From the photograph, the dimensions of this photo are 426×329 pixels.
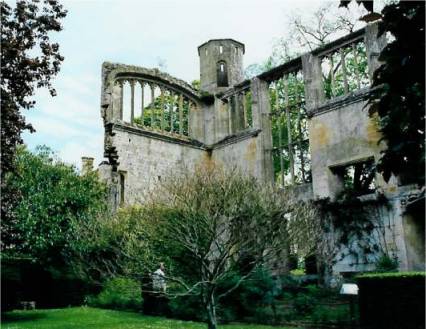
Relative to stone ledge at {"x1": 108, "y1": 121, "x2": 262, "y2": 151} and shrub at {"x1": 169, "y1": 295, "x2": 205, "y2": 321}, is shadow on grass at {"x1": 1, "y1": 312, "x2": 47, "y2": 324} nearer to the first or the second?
shrub at {"x1": 169, "y1": 295, "x2": 205, "y2": 321}

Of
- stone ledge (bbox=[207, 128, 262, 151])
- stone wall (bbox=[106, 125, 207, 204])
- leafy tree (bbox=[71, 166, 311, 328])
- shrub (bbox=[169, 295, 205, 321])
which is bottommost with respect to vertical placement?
shrub (bbox=[169, 295, 205, 321])

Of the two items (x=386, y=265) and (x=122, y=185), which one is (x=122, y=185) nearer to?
(x=122, y=185)

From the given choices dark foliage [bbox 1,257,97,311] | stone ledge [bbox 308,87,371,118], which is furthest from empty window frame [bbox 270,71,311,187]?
dark foliage [bbox 1,257,97,311]

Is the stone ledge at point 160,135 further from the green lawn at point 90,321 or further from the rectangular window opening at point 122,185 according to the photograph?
the green lawn at point 90,321

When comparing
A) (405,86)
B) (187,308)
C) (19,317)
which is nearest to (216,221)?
(187,308)

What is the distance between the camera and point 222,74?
2656 cm

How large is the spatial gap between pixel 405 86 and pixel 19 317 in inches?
578

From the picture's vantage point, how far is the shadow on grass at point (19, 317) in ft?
44.9

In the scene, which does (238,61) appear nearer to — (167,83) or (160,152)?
(167,83)

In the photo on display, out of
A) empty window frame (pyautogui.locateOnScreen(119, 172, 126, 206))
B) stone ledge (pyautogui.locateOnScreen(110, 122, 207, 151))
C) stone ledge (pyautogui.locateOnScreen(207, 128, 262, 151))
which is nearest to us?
empty window frame (pyautogui.locateOnScreen(119, 172, 126, 206))

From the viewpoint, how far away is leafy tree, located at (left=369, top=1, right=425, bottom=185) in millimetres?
2979

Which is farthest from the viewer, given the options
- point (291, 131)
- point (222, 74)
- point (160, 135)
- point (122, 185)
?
point (291, 131)

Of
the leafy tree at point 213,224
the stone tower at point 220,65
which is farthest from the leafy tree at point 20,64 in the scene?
the stone tower at point 220,65

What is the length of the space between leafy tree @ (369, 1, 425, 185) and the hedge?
7.23m
